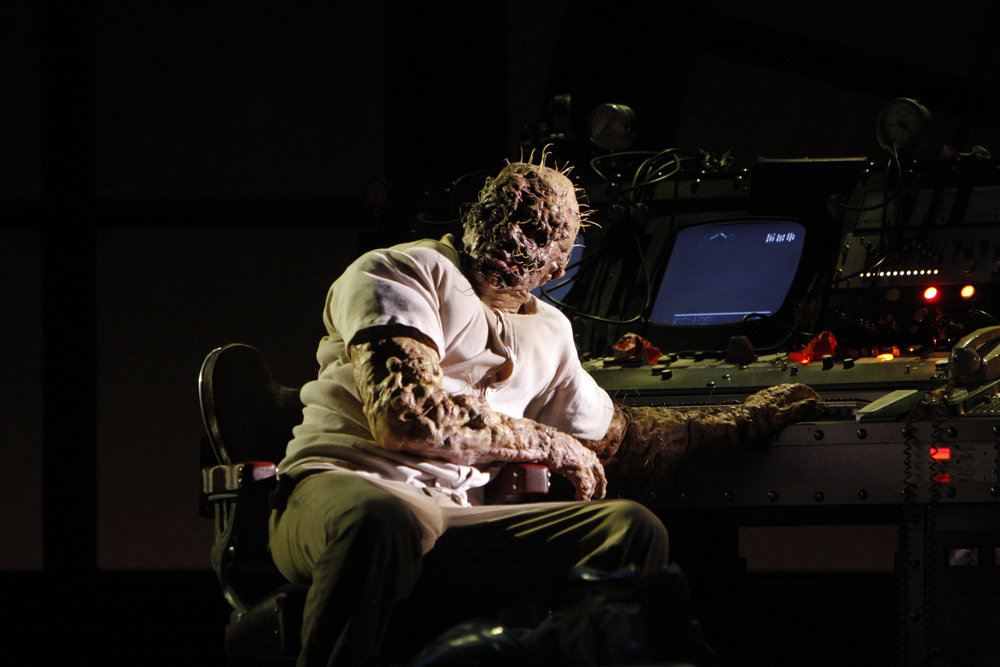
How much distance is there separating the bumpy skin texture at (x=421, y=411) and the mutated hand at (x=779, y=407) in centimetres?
62

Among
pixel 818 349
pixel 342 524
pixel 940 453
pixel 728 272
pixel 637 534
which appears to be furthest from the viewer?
pixel 728 272

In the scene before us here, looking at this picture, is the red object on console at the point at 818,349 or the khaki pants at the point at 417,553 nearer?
the khaki pants at the point at 417,553

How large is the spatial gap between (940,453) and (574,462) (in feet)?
2.33

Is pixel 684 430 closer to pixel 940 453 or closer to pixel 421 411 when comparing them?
pixel 940 453

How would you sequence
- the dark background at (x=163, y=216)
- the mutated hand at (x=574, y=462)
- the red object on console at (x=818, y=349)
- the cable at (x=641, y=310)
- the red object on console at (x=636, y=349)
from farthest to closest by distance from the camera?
the dark background at (x=163, y=216), the cable at (x=641, y=310), the red object on console at (x=636, y=349), the red object on console at (x=818, y=349), the mutated hand at (x=574, y=462)

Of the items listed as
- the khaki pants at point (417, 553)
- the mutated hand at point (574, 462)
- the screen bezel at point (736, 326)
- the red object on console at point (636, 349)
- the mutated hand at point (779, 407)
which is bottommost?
the khaki pants at point (417, 553)

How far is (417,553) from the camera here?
1.67 meters

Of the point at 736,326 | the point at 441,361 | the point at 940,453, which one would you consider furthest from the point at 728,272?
the point at 441,361

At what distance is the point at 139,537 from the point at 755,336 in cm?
265

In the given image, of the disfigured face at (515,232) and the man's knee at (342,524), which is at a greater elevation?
the disfigured face at (515,232)

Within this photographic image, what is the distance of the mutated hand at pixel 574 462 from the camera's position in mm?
1959

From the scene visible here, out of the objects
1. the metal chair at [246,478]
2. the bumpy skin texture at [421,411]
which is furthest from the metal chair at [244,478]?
the bumpy skin texture at [421,411]

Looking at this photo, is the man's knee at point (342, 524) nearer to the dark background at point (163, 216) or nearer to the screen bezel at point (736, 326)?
the screen bezel at point (736, 326)

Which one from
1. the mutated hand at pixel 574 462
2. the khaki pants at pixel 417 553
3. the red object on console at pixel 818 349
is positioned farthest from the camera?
the red object on console at pixel 818 349
